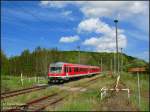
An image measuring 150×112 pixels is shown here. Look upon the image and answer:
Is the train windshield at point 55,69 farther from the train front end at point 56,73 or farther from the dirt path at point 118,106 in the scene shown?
the dirt path at point 118,106

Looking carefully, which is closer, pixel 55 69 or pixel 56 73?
pixel 56 73

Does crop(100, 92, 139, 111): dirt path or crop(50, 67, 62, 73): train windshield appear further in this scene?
crop(50, 67, 62, 73): train windshield

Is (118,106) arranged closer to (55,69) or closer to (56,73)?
(56,73)

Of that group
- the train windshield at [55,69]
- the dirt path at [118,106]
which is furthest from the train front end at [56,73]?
the dirt path at [118,106]

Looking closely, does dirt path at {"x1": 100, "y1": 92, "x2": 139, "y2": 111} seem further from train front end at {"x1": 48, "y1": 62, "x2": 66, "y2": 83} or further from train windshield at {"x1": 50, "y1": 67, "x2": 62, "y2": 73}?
train windshield at {"x1": 50, "y1": 67, "x2": 62, "y2": 73}

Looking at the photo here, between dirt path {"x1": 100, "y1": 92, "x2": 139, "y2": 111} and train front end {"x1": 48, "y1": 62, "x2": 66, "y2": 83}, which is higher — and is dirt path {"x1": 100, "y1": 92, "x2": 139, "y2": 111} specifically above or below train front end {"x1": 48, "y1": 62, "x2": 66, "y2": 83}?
below

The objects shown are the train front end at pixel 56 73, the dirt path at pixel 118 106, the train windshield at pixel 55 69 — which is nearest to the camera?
the dirt path at pixel 118 106

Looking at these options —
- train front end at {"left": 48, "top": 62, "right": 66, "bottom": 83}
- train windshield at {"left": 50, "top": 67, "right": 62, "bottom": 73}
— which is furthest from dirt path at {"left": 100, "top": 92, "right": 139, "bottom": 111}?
train windshield at {"left": 50, "top": 67, "right": 62, "bottom": 73}

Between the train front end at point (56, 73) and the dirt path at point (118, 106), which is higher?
the train front end at point (56, 73)

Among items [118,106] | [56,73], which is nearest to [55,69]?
[56,73]

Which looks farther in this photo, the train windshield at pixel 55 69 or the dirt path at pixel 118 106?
the train windshield at pixel 55 69

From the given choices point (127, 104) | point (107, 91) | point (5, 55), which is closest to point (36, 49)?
point (5, 55)

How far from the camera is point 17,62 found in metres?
80.9

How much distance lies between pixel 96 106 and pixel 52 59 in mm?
62417
